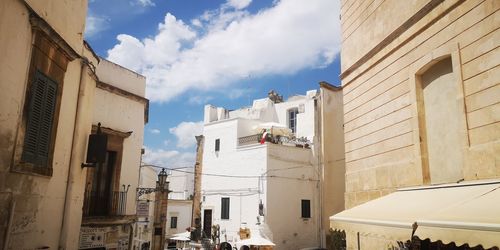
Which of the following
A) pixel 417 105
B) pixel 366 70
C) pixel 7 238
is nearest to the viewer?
pixel 7 238

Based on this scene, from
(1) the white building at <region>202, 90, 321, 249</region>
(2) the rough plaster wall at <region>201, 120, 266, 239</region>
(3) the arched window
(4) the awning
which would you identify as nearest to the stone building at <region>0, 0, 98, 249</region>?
(4) the awning

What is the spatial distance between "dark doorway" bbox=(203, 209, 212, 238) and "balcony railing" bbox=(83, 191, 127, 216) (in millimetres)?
15343

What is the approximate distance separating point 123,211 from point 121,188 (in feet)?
2.80

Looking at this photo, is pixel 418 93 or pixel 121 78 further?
pixel 121 78

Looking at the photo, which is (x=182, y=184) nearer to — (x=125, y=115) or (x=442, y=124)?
(x=125, y=115)

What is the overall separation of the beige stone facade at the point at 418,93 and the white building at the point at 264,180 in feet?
53.2

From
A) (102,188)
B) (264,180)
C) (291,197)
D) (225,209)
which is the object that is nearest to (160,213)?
(102,188)

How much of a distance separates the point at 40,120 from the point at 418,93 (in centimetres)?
716

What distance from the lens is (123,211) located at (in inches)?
537

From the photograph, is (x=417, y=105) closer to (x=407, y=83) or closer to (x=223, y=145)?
(x=407, y=83)

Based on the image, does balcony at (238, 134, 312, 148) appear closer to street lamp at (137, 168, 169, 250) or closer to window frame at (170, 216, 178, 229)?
street lamp at (137, 168, 169, 250)

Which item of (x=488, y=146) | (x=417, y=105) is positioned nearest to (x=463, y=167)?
(x=488, y=146)

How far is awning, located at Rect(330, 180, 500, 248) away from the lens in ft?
13.3

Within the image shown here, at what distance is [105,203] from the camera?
13117 millimetres
